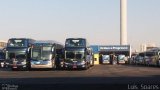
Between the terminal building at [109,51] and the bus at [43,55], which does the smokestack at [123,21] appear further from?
the bus at [43,55]

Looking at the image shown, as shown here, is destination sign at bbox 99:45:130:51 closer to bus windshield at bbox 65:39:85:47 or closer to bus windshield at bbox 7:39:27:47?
bus windshield at bbox 65:39:85:47

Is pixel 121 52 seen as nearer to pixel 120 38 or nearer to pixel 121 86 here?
pixel 120 38

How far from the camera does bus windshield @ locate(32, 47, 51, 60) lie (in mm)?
47719

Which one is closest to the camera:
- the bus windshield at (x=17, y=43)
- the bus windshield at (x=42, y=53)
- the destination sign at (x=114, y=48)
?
the bus windshield at (x=42, y=53)

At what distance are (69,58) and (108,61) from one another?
41.5m

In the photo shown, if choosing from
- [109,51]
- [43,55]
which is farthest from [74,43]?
[109,51]

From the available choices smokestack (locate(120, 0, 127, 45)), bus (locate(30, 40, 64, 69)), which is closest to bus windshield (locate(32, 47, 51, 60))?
bus (locate(30, 40, 64, 69))

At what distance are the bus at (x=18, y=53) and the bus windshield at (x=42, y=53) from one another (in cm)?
90

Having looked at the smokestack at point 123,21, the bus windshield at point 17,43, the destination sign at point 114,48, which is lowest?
the destination sign at point 114,48

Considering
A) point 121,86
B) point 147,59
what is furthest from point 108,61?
point 121,86

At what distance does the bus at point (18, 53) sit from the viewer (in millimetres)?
48281

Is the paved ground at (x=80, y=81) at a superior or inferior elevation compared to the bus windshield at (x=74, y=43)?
inferior

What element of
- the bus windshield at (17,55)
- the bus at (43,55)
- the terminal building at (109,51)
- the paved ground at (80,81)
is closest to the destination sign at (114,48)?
the terminal building at (109,51)

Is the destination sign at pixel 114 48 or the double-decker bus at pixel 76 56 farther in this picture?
the destination sign at pixel 114 48
